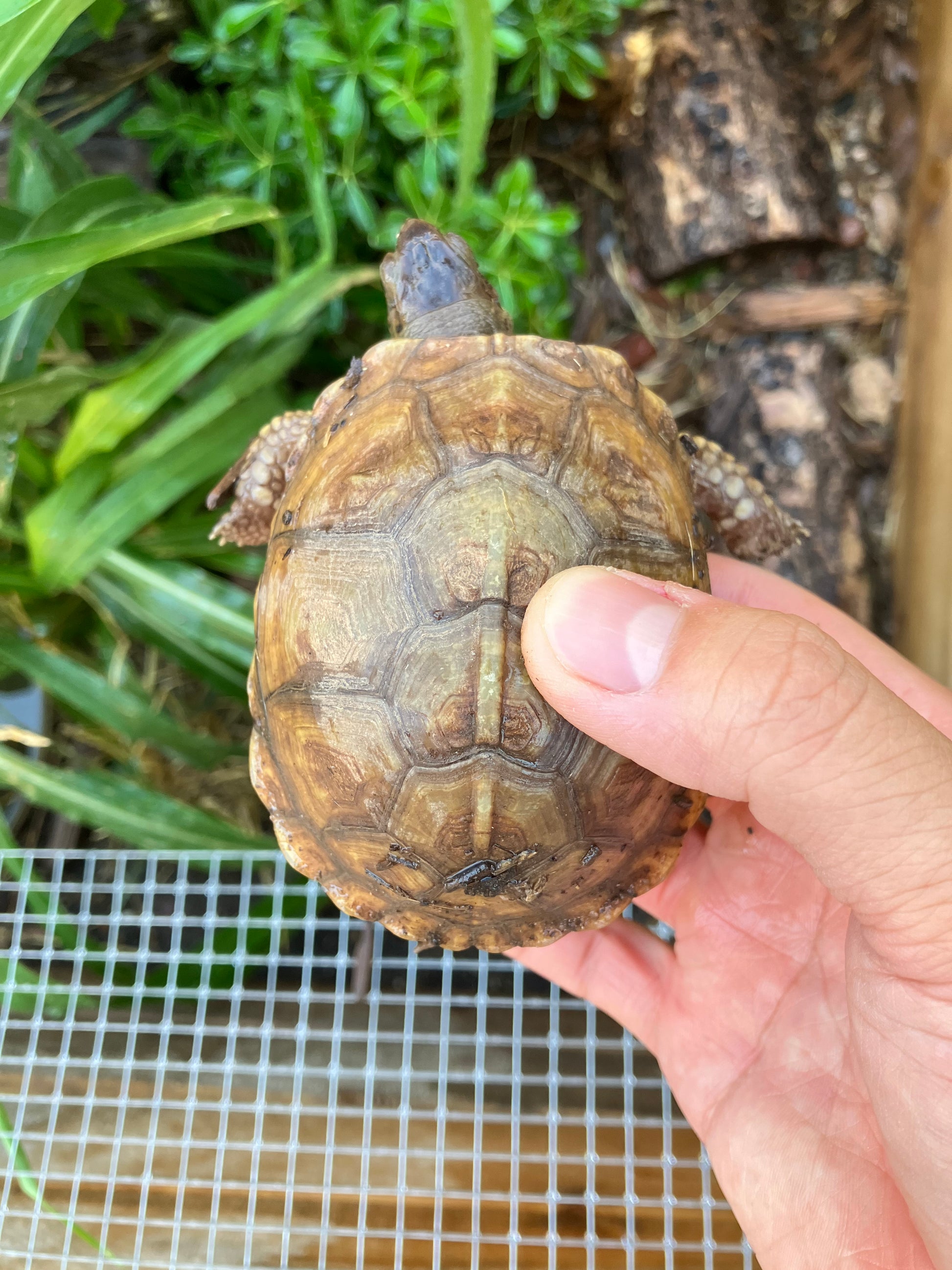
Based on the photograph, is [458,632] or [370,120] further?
[370,120]

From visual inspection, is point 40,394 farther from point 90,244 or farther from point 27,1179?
point 27,1179

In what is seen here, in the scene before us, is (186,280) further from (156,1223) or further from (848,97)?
(156,1223)

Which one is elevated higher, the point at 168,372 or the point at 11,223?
the point at 11,223

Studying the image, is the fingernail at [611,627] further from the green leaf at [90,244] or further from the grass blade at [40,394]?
the grass blade at [40,394]

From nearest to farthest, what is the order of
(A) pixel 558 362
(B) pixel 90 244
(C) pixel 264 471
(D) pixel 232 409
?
(A) pixel 558 362 → (B) pixel 90 244 → (C) pixel 264 471 → (D) pixel 232 409

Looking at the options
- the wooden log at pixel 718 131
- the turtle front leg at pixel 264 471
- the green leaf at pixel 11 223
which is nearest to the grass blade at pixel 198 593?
the turtle front leg at pixel 264 471

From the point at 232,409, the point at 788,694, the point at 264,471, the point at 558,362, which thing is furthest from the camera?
the point at 232,409

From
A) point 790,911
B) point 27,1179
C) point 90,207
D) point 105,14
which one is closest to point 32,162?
point 90,207
